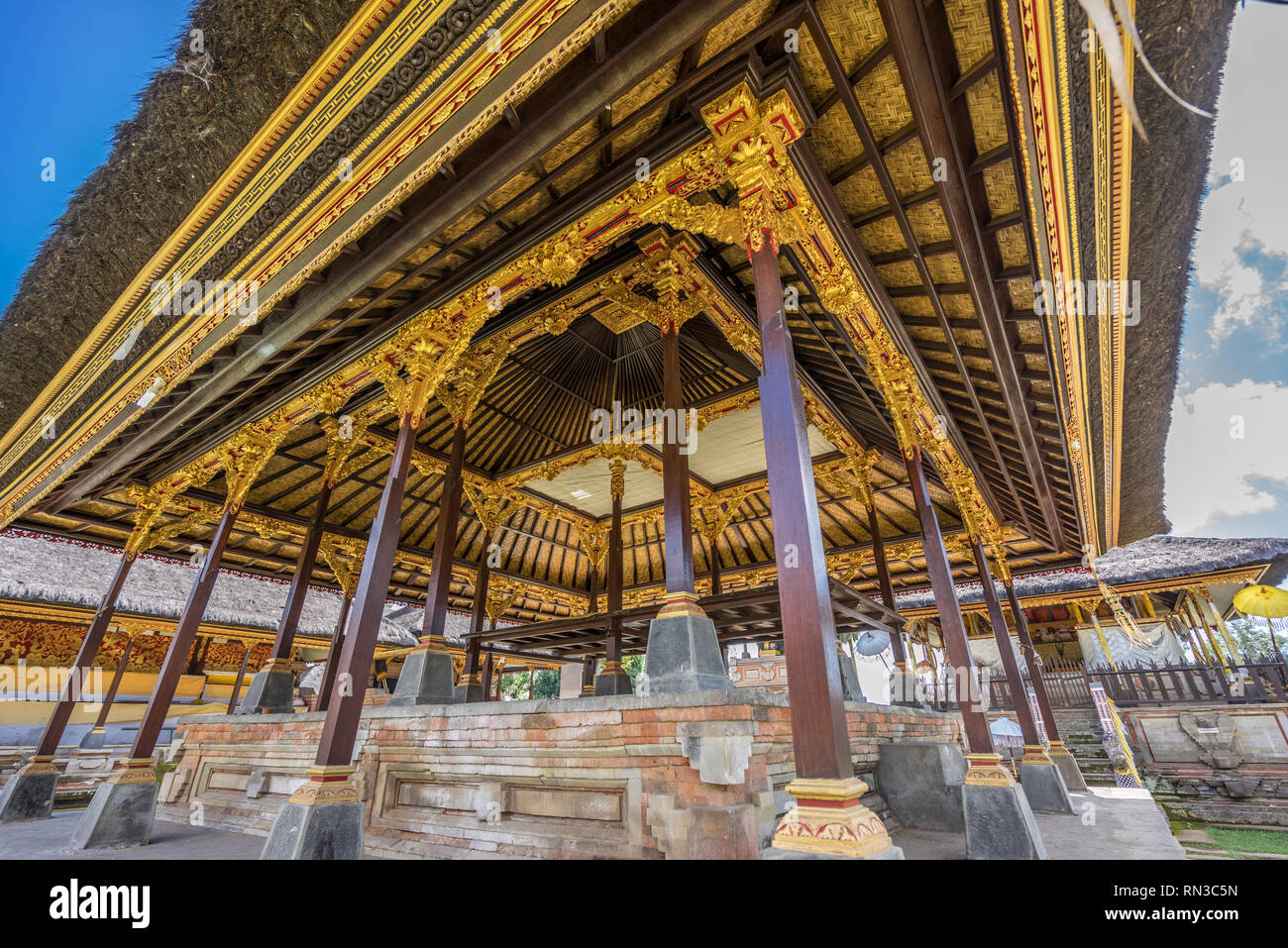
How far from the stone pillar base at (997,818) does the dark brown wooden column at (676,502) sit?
3115 mm

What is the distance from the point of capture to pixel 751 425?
988cm

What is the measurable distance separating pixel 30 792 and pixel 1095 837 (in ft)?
44.6

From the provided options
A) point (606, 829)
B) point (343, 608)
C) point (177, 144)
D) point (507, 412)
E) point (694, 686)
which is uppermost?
point (507, 412)

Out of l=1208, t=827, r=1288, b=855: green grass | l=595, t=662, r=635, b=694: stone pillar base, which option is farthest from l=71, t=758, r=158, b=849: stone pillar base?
l=1208, t=827, r=1288, b=855: green grass

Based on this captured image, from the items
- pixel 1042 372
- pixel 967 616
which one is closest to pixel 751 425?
pixel 1042 372

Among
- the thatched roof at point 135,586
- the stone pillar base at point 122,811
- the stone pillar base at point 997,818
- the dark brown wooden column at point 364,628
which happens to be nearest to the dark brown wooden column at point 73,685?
the stone pillar base at point 122,811

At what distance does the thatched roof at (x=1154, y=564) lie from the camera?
13672 mm

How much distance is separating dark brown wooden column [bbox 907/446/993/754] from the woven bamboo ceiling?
2070 mm

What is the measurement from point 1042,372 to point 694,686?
5858 mm

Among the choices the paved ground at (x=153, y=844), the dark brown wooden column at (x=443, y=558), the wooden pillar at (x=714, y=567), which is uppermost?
the wooden pillar at (x=714, y=567)

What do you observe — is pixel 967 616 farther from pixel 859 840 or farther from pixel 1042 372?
pixel 859 840

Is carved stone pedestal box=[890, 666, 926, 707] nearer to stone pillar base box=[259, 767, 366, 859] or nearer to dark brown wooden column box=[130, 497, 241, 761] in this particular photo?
stone pillar base box=[259, 767, 366, 859]

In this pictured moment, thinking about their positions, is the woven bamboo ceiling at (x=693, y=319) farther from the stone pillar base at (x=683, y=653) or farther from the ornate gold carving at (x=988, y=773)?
the ornate gold carving at (x=988, y=773)

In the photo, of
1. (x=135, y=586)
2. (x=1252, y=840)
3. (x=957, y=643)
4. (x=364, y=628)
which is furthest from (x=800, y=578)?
(x=135, y=586)
